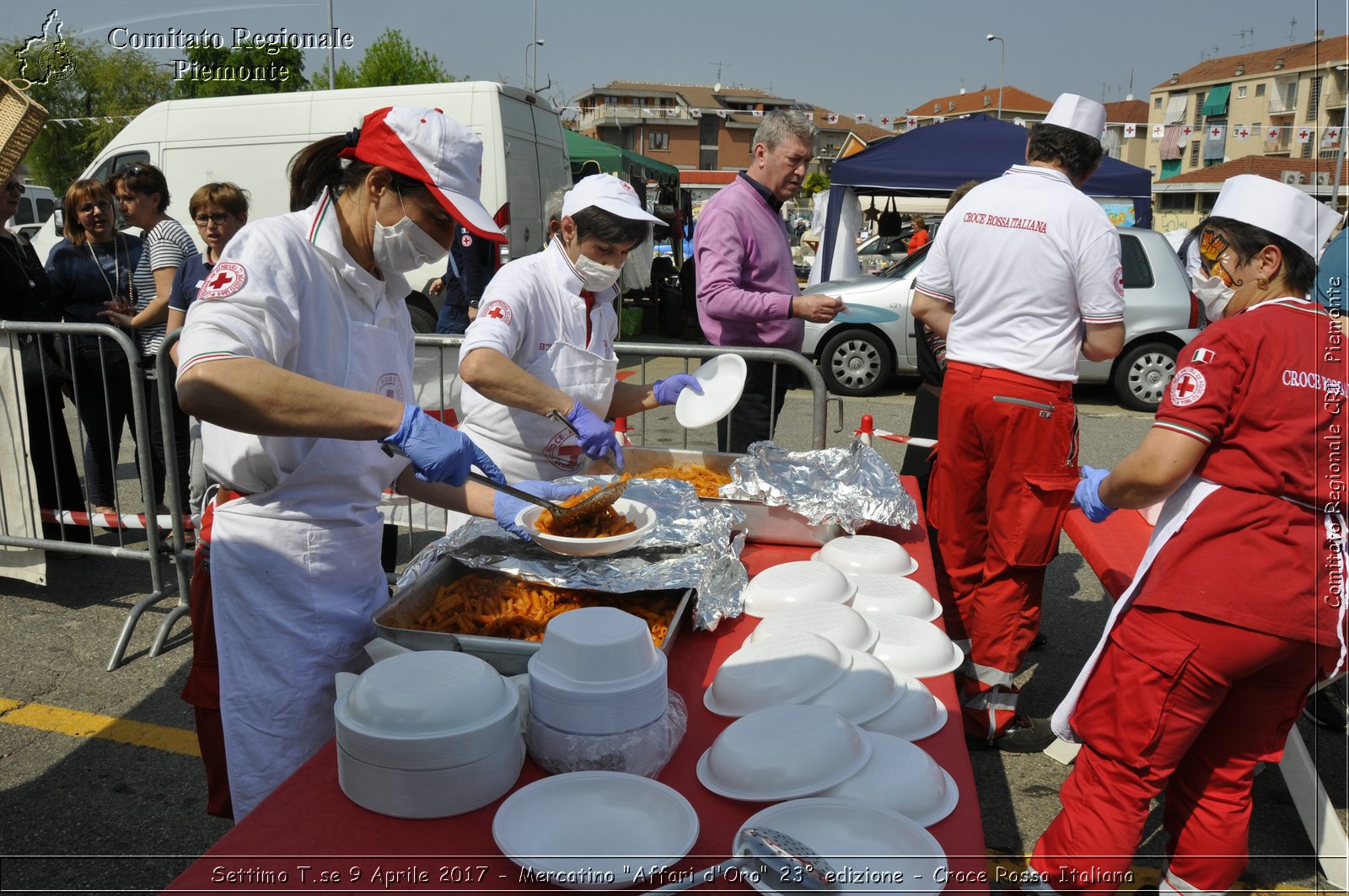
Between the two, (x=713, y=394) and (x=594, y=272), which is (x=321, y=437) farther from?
(x=713, y=394)

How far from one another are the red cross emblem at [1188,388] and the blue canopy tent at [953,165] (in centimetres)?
878

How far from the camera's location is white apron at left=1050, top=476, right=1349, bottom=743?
2.13m

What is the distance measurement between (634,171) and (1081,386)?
974 cm

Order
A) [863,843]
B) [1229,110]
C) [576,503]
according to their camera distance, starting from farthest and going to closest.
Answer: [1229,110]
[576,503]
[863,843]

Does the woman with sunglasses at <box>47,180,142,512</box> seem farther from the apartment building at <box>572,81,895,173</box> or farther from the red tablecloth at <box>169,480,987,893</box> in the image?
the apartment building at <box>572,81,895,173</box>

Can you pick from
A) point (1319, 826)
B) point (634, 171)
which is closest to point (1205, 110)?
point (634, 171)

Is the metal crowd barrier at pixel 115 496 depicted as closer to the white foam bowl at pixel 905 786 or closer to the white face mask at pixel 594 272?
the white face mask at pixel 594 272

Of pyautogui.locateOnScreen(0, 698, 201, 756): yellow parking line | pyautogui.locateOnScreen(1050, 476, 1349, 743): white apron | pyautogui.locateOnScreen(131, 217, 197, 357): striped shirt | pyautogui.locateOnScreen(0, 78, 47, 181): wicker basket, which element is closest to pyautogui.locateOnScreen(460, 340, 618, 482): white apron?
pyautogui.locateOnScreen(1050, 476, 1349, 743): white apron

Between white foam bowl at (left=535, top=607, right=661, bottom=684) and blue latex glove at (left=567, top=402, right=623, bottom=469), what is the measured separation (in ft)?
4.06

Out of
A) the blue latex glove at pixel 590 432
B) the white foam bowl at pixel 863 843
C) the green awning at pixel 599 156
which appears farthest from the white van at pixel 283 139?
the white foam bowl at pixel 863 843

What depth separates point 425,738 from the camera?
141 centimetres

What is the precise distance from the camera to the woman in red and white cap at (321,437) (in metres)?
1.77

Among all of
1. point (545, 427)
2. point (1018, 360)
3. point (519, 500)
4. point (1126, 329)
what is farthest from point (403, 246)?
point (1126, 329)

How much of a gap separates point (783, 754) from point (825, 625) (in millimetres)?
537
